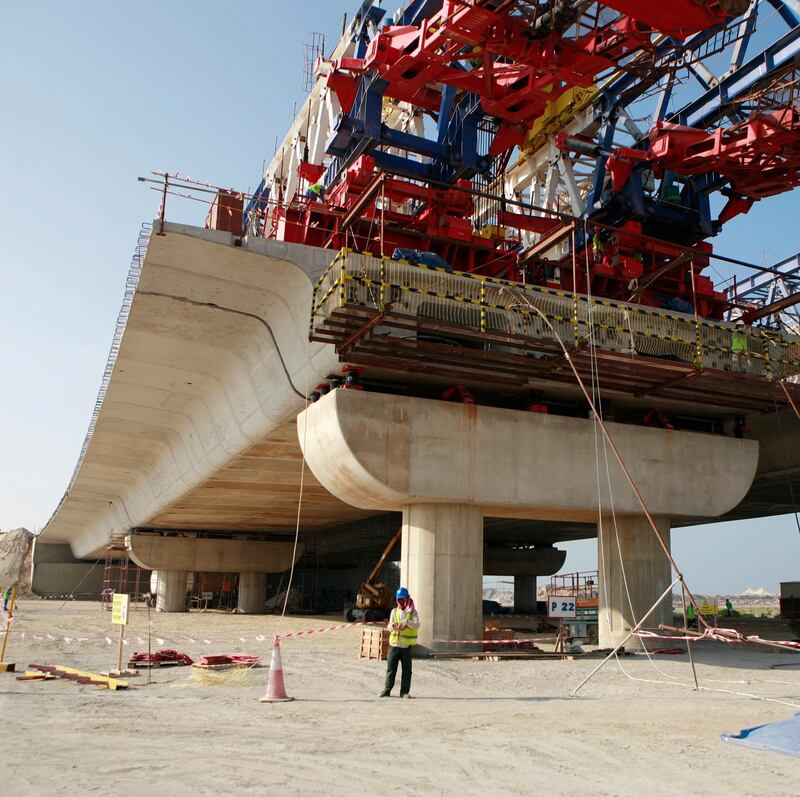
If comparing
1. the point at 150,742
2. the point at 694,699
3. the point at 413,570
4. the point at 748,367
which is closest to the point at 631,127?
the point at 748,367

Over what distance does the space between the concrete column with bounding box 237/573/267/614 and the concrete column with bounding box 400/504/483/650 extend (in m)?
27.5

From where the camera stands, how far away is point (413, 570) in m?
15.2

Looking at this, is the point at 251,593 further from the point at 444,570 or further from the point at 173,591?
the point at 444,570

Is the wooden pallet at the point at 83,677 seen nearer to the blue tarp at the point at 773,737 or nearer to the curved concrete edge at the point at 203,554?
the blue tarp at the point at 773,737

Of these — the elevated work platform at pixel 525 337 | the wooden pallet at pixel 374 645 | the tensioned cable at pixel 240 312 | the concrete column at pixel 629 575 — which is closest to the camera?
the elevated work platform at pixel 525 337

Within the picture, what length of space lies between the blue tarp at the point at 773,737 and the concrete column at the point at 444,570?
8136 mm

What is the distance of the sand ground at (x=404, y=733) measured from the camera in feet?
18.3

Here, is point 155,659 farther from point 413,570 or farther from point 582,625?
point 582,625

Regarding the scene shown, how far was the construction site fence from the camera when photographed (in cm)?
1338

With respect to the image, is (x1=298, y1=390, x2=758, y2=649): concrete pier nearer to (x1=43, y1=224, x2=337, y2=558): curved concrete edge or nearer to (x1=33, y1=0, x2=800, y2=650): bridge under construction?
(x1=33, y1=0, x2=800, y2=650): bridge under construction

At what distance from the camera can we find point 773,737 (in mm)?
6777

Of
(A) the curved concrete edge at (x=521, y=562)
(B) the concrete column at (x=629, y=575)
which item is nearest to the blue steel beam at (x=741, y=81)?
(B) the concrete column at (x=629, y=575)

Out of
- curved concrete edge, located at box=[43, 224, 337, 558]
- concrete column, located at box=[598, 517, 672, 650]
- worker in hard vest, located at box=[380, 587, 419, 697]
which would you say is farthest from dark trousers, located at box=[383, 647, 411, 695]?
concrete column, located at box=[598, 517, 672, 650]

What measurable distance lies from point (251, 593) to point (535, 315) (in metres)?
30.9
